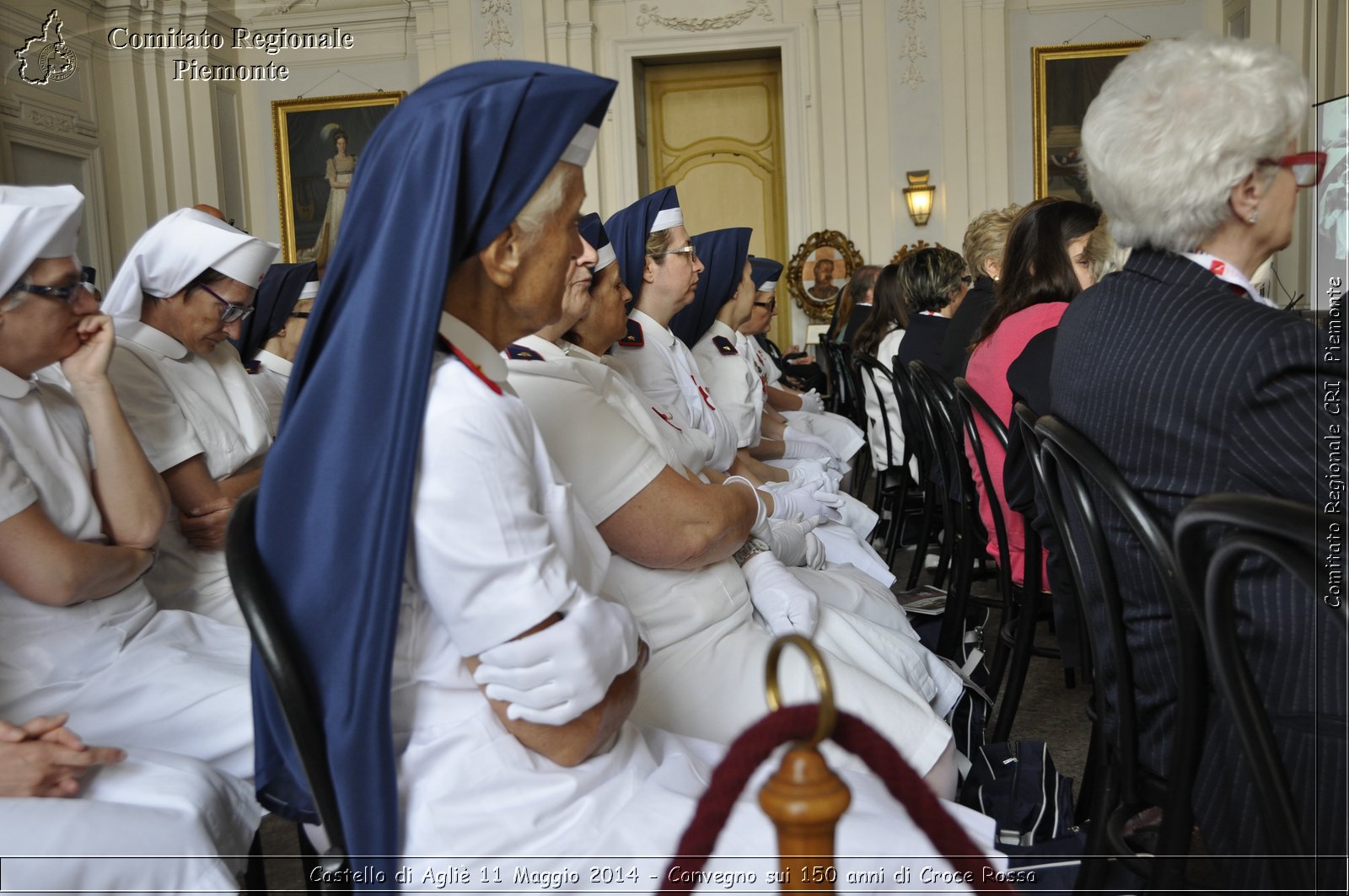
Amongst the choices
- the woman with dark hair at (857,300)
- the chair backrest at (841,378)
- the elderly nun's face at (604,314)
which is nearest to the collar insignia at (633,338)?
the elderly nun's face at (604,314)

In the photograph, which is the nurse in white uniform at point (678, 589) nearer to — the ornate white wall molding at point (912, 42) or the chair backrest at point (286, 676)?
the chair backrest at point (286, 676)

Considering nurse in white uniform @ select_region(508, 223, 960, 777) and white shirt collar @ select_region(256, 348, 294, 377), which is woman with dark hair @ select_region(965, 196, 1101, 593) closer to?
nurse in white uniform @ select_region(508, 223, 960, 777)

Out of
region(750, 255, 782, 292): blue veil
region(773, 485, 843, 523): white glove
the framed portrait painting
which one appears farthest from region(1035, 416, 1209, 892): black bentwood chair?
the framed portrait painting

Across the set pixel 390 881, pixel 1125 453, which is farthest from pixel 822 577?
pixel 390 881

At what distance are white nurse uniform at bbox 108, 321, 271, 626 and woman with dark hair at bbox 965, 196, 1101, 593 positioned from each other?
1861 millimetres

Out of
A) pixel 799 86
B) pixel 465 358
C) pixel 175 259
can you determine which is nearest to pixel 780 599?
pixel 465 358

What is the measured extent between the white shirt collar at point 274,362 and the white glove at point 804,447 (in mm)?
2095

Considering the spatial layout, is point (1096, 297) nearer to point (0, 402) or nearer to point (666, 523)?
point (666, 523)

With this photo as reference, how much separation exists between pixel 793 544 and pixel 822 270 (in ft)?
29.8

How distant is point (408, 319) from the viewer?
111 cm

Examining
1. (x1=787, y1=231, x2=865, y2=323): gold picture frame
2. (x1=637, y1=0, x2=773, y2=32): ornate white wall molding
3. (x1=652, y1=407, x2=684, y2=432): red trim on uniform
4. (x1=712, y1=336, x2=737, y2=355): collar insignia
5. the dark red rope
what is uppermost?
(x1=637, y1=0, x2=773, y2=32): ornate white wall molding

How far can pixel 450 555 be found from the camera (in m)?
1.12

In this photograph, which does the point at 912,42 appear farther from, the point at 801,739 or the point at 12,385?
the point at 801,739

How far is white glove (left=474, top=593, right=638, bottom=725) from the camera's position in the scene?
3.68ft
